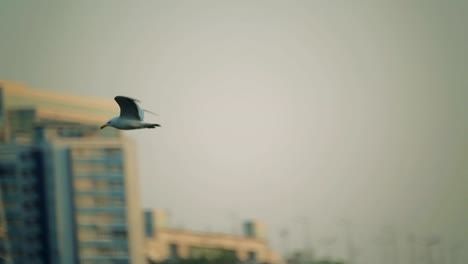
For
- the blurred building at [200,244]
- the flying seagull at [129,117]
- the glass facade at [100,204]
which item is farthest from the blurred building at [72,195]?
the flying seagull at [129,117]

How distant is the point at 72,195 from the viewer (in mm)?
83312

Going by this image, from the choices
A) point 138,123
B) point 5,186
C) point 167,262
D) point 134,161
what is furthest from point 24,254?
point 138,123

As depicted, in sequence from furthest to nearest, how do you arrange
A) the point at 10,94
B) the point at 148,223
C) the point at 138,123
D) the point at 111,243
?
the point at 148,223, the point at 10,94, the point at 111,243, the point at 138,123

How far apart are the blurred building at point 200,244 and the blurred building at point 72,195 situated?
12997 millimetres

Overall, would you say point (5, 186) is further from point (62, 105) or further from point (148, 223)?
point (148, 223)

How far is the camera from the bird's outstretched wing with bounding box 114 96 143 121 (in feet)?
112

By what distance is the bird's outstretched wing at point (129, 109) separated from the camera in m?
34.1

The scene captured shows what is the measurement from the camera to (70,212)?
272ft

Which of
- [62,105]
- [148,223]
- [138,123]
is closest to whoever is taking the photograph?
[138,123]

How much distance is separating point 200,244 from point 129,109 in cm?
7643

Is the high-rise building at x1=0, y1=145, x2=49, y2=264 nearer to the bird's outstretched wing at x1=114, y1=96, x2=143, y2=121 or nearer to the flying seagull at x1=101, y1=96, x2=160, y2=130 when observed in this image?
the flying seagull at x1=101, y1=96, x2=160, y2=130

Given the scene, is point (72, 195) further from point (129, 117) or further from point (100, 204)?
point (129, 117)

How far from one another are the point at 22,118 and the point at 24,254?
11.5 meters

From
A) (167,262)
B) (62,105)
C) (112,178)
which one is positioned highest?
(62,105)
